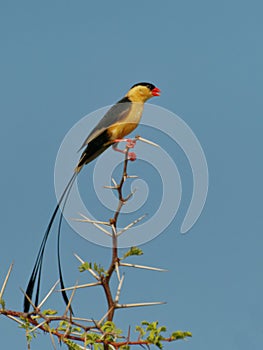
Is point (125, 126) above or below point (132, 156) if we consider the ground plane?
above

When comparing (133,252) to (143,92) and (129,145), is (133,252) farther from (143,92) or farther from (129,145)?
(143,92)

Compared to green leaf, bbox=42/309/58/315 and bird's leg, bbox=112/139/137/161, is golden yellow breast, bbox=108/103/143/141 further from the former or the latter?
green leaf, bbox=42/309/58/315

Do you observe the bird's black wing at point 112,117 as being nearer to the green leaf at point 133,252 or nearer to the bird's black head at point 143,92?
the bird's black head at point 143,92

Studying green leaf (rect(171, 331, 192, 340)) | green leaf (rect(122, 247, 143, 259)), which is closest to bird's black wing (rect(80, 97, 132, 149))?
green leaf (rect(122, 247, 143, 259))

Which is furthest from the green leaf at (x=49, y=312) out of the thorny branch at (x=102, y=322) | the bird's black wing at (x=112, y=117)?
the bird's black wing at (x=112, y=117)

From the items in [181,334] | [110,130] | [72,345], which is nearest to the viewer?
[181,334]

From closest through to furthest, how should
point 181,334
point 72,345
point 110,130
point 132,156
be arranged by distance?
point 181,334 < point 72,345 < point 132,156 < point 110,130

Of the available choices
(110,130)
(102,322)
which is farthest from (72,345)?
(110,130)

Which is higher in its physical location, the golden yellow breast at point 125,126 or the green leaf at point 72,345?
the golden yellow breast at point 125,126

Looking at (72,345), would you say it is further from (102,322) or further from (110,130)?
(110,130)

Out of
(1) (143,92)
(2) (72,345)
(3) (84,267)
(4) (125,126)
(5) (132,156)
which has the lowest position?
(2) (72,345)

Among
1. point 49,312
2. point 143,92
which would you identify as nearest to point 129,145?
point 49,312

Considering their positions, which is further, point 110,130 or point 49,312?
point 110,130

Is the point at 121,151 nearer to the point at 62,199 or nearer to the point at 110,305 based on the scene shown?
the point at 62,199
